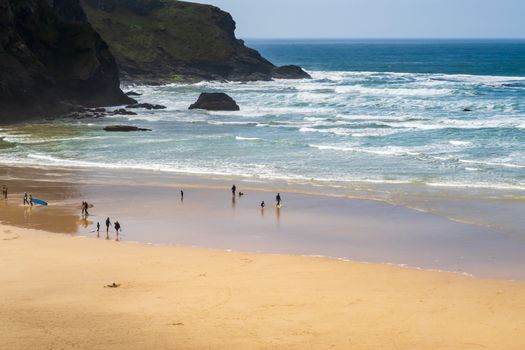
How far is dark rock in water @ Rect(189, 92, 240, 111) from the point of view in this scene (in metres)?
72.4

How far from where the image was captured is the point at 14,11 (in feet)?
208

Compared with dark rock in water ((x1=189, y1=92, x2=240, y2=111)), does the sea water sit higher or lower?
lower

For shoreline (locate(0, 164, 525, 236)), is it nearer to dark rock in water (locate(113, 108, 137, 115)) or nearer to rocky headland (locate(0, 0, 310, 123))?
rocky headland (locate(0, 0, 310, 123))

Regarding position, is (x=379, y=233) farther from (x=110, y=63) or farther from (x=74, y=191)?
(x=110, y=63)

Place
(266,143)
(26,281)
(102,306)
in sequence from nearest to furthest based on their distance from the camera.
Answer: (102,306), (26,281), (266,143)

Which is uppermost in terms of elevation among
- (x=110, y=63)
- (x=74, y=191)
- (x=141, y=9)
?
(x=141, y=9)

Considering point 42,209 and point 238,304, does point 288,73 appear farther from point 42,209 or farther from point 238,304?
point 238,304

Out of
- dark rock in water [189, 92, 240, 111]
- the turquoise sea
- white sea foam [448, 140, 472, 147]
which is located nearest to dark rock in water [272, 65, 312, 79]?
the turquoise sea

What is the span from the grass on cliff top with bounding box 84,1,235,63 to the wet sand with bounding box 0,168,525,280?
2613 inches

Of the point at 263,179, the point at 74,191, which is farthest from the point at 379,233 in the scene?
the point at 74,191

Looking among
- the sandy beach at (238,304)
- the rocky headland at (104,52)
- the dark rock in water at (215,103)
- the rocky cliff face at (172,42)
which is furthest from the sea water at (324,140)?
the rocky cliff face at (172,42)

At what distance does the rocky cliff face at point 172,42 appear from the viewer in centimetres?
10250

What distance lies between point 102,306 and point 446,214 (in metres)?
16.3

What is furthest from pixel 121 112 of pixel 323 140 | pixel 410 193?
pixel 410 193
